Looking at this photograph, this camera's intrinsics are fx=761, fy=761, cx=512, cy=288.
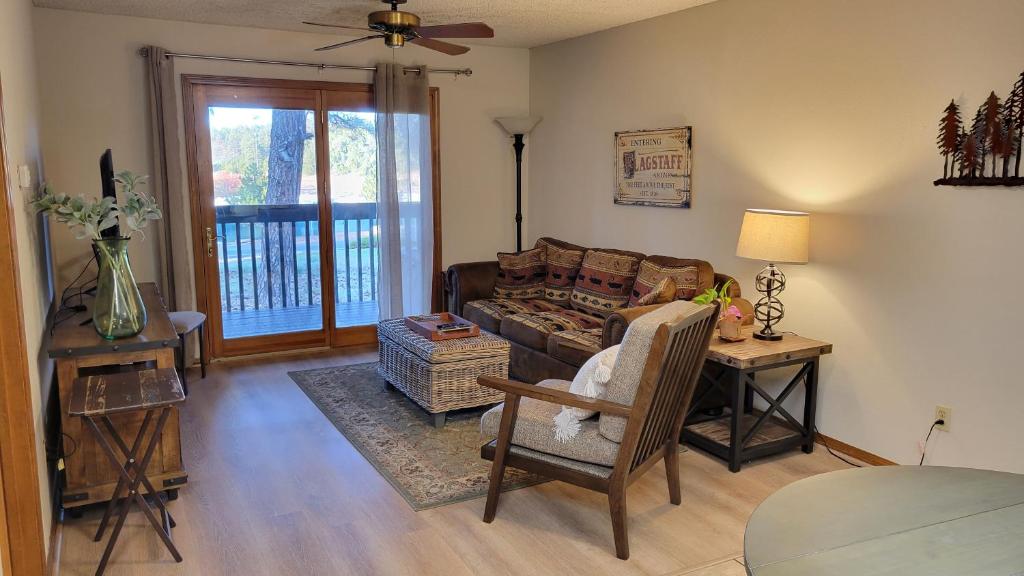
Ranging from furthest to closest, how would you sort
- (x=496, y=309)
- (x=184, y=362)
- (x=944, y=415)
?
(x=496, y=309) → (x=184, y=362) → (x=944, y=415)

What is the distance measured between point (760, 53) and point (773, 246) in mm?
1215

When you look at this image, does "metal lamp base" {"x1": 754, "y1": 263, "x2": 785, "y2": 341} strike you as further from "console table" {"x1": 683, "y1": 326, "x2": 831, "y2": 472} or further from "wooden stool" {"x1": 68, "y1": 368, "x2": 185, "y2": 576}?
"wooden stool" {"x1": 68, "y1": 368, "x2": 185, "y2": 576}

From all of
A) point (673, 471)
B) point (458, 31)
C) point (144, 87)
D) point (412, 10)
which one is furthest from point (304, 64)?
point (673, 471)

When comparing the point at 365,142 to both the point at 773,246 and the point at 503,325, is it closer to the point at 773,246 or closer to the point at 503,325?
the point at 503,325

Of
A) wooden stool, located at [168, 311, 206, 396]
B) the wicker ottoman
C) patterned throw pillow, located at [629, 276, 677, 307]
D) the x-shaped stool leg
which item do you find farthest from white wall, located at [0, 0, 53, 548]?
patterned throw pillow, located at [629, 276, 677, 307]

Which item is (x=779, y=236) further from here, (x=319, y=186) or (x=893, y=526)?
(x=319, y=186)

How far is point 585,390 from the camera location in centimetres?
288

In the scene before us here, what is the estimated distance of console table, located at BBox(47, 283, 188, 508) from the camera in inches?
115

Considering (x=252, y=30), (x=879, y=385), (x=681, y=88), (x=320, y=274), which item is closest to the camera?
(x=879, y=385)

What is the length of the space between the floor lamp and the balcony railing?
1246 millimetres

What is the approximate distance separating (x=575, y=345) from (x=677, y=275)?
74 cm

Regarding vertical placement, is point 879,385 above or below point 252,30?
below

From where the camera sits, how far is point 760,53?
4.25 m

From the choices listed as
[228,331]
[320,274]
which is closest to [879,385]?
[320,274]
